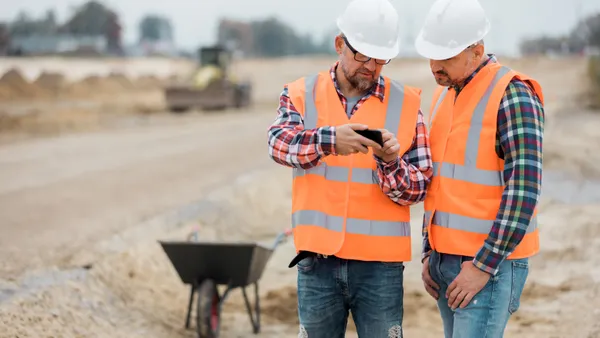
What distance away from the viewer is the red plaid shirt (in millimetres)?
2996

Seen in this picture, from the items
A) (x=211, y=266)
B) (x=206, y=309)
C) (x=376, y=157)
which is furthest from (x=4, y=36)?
(x=376, y=157)

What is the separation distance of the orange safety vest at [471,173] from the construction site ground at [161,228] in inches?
119

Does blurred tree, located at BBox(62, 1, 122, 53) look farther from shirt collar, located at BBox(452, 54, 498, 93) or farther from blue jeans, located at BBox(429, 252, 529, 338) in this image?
blue jeans, located at BBox(429, 252, 529, 338)

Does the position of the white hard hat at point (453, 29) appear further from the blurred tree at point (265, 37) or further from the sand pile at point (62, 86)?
the blurred tree at point (265, 37)

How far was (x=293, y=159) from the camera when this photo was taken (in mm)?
3062

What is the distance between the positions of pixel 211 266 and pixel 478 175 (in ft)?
9.86

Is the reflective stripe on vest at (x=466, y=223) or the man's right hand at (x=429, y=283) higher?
the reflective stripe on vest at (x=466, y=223)

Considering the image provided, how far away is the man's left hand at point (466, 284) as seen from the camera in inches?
113

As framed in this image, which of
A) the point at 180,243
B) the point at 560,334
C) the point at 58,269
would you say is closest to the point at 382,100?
the point at 180,243

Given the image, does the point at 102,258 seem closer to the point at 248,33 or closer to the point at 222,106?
the point at 222,106

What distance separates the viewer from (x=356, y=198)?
3.13 meters

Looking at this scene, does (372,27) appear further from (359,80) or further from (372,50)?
(359,80)

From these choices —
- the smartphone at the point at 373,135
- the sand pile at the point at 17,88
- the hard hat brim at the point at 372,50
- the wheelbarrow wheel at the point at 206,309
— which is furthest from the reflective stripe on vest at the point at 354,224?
the sand pile at the point at 17,88

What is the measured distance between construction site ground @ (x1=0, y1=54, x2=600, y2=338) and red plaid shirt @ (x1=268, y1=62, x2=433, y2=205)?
9.12ft
